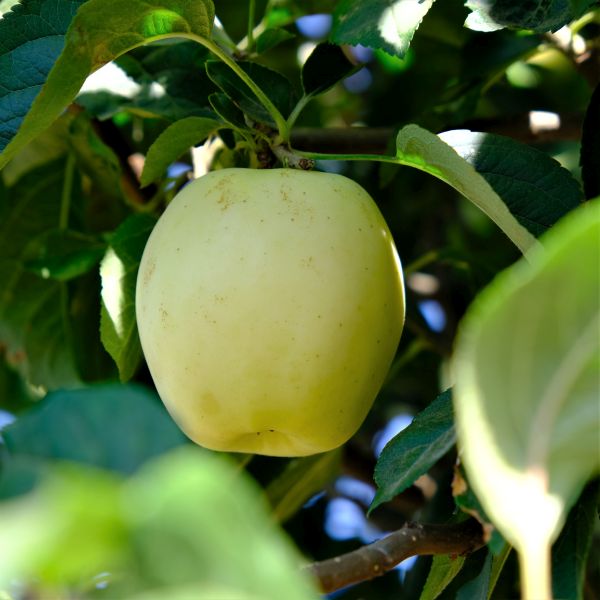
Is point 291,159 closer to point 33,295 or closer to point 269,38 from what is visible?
point 269,38

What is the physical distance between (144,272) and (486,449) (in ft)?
1.35

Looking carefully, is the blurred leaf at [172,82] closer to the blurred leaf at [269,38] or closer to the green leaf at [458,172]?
the blurred leaf at [269,38]

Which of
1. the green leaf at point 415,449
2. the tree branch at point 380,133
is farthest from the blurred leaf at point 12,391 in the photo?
the green leaf at point 415,449

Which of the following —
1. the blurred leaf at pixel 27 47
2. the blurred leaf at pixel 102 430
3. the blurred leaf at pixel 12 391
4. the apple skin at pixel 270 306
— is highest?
the blurred leaf at pixel 27 47

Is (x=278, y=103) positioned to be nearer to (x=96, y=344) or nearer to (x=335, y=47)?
(x=335, y=47)

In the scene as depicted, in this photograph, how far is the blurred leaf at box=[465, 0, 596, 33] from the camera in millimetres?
894

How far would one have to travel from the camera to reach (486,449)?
473 mm

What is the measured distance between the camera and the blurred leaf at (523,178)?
33.3 inches

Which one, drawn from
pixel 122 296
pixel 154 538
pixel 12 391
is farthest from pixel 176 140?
pixel 12 391

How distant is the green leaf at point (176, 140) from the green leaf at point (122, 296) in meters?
0.08

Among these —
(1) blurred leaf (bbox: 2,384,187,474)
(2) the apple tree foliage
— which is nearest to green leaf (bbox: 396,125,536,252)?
(2) the apple tree foliage

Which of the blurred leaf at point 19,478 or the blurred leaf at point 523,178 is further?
the blurred leaf at point 523,178

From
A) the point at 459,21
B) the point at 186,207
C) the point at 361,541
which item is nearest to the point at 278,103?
the point at 186,207

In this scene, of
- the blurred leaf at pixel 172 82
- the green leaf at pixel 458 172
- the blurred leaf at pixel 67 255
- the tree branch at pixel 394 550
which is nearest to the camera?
the tree branch at pixel 394 550
